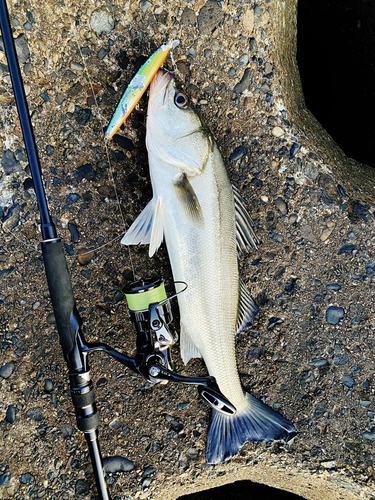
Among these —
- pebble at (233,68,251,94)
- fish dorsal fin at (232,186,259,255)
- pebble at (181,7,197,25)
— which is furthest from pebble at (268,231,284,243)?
pebble at (181,7,197,25)

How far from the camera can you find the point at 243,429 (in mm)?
2059

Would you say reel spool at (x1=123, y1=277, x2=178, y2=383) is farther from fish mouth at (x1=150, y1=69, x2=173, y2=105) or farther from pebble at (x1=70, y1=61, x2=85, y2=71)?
pebble at (x1=70, y1=61, x2=85, y2=71)

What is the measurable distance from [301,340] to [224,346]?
20.0 inches

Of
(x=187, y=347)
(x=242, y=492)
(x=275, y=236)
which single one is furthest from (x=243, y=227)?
(x=242, y=492)

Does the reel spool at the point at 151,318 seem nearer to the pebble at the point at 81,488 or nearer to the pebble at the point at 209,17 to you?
the pebble at the point at 81,488

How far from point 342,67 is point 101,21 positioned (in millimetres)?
1915

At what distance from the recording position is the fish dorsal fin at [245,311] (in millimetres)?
2133

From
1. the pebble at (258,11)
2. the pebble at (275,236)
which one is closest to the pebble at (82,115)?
the pebble at (258,11)

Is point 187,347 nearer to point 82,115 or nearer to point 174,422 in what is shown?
point 174,422

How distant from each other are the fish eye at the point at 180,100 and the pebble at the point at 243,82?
15.4 inches

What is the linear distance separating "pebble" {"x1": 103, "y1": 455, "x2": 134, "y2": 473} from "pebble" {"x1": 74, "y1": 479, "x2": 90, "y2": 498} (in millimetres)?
121

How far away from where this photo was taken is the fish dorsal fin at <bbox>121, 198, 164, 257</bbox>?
6.57 feet

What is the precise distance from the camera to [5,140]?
2.03m

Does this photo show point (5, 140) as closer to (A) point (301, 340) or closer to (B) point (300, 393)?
(A) point (301, 340)
